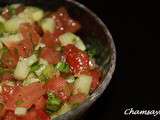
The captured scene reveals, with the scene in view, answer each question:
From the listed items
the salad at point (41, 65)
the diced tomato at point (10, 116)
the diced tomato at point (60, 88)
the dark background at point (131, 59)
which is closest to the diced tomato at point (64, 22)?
the salad at point (41, 65)

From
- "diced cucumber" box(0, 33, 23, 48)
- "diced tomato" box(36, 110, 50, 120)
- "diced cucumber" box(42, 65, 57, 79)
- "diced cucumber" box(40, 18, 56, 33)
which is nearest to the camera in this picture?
"diced tomato" box(36, 110, 50, 120)

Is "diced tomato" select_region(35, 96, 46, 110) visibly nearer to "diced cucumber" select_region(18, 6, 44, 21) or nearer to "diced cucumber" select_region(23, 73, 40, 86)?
"diced cucumber" select_region(23, 73, 40, 86)

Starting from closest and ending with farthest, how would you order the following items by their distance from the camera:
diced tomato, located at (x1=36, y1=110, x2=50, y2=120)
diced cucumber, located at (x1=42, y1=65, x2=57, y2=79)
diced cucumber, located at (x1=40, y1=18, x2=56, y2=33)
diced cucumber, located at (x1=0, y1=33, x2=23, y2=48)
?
1. diced tomato, located at (x1=36, y1=110, x2=50, y2=120)
2. diced cucumber, located at (x1=42, y1=65, x2=57, y2=79)
3. diced cucumber, located at (x1=0, y1=33, x2=23, y2=48)
4. diced cucumber, located at (x1=40, y1=18, x2=56, y2=33)

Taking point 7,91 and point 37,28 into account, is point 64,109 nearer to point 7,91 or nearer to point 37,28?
point 7,91

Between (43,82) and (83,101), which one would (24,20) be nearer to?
(43,82)

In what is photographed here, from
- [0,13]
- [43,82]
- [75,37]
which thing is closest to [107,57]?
[75,37]

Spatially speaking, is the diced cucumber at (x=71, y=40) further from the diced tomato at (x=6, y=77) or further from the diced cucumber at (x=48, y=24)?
the diced tomato at (x=6, y=77)

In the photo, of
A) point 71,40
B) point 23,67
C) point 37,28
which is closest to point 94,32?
point 71,40

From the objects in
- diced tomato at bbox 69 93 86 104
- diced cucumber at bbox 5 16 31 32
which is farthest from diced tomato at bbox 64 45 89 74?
diced cucumber at bbox 5 16 31 32
